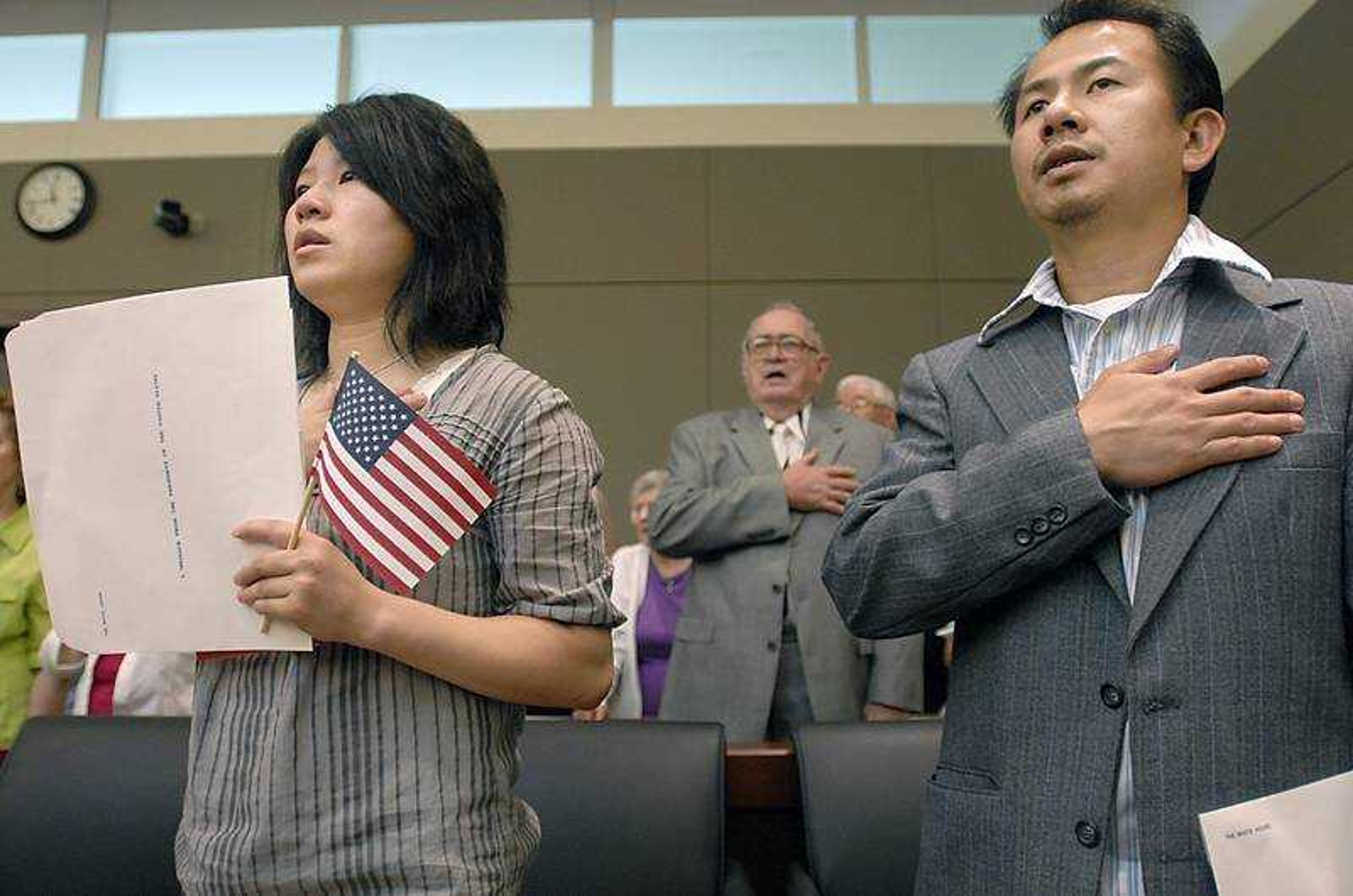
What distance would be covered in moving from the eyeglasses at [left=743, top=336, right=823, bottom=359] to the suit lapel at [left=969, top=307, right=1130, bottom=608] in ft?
5.40

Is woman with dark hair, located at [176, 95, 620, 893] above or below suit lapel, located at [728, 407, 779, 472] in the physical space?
below

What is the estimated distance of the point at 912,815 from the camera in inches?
56.5

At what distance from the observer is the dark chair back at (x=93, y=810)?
4.66ft

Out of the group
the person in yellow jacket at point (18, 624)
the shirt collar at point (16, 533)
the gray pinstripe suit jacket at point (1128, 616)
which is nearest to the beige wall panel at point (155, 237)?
the shirt collar at point (16, 533)

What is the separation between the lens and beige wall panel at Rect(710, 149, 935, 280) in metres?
5.09

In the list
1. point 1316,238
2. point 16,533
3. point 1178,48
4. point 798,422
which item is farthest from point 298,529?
point 1316,238

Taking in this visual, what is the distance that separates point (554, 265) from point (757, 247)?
93cm

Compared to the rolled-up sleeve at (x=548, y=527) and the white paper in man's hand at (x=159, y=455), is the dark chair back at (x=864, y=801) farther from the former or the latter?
the white paper in man's hand at (x=159, y=455)

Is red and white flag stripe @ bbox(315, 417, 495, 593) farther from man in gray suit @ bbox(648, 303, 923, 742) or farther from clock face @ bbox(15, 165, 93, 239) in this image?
clock face @ bbox(15, 165, 93, 239)

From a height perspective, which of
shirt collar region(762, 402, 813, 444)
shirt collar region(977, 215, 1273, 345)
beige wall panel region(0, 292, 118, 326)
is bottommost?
shirt collar region(977, 215, 1273, 345)

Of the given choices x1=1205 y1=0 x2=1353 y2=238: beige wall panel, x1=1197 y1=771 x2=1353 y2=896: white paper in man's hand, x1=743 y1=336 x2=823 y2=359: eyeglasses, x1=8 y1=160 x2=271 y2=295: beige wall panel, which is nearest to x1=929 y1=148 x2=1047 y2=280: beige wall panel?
x1=1205 y1=0 x2=1353 y2=238: beige wall panel

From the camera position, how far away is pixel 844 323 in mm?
5035

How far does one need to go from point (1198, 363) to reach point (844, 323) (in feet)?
13.4

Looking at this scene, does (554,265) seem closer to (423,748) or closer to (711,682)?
(711,682)
